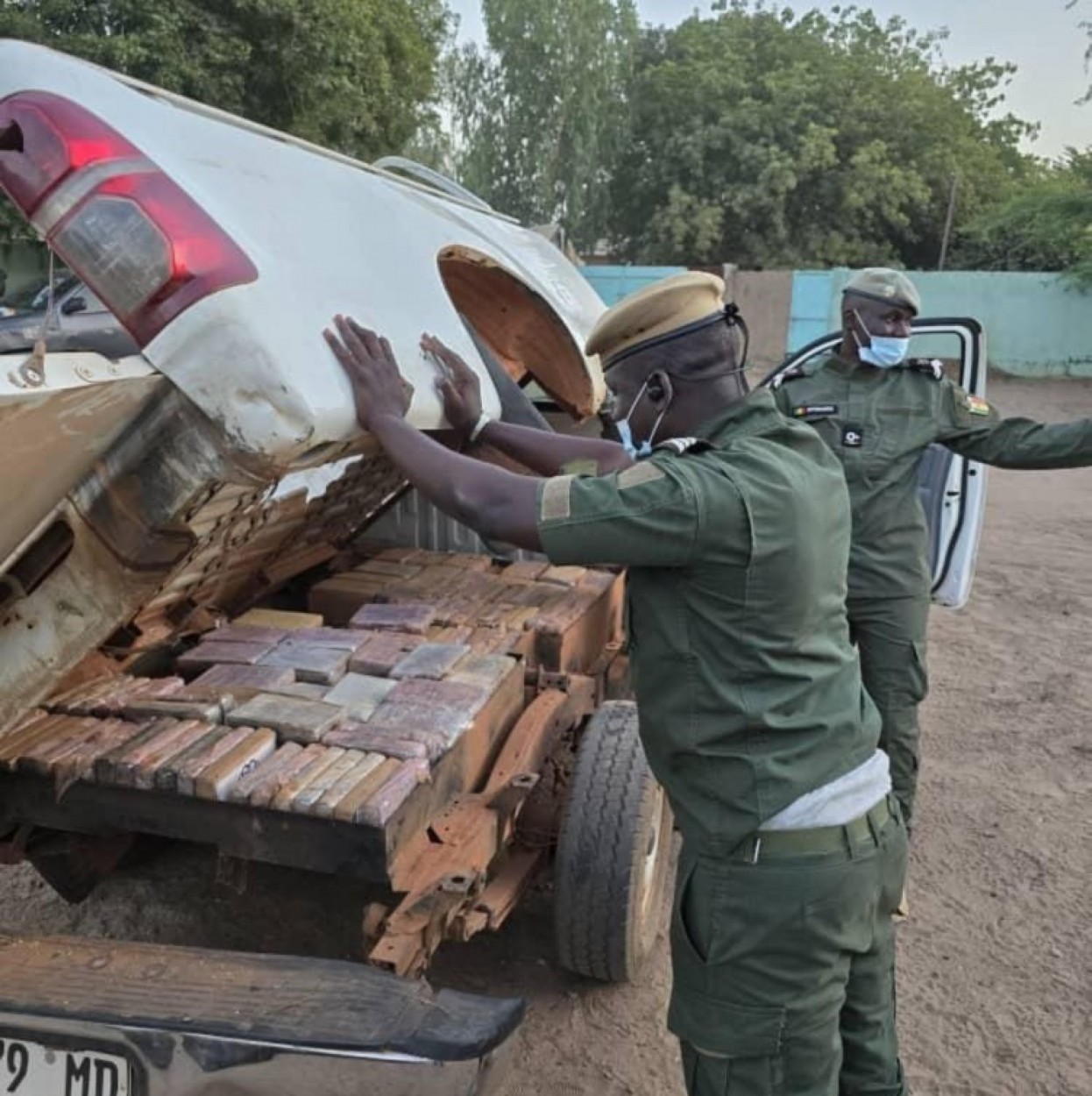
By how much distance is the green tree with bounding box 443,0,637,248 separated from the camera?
27.8 metres

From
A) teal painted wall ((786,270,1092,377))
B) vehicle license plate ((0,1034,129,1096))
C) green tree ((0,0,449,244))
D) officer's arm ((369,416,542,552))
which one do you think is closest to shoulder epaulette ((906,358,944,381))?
officer's arm ((369,416,542,552))

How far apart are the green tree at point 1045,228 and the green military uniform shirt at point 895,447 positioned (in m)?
17.3

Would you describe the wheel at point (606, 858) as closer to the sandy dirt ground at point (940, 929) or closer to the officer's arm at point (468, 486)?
the sandy dirt ground at point (940, 929)

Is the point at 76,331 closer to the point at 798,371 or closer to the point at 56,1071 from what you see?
the point at 798,371

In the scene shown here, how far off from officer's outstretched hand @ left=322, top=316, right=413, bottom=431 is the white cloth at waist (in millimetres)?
1060

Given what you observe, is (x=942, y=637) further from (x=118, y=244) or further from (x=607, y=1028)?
(x=118, y=244)

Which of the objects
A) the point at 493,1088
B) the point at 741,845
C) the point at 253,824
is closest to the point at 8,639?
the point at 253,824

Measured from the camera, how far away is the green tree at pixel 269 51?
11891mm

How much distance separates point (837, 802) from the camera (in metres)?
1.91

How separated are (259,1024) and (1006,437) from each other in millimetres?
2986

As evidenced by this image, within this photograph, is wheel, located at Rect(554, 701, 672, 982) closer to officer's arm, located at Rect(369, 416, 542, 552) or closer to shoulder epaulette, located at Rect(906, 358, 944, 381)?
officer's arm, located at Rect(369, 416, 542, 552)

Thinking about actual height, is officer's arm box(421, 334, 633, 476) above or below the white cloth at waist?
above

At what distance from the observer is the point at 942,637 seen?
640 centimetres

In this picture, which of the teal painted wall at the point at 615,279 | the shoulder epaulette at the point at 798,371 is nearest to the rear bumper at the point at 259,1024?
the shoulder epaulette at the point at 798,371
